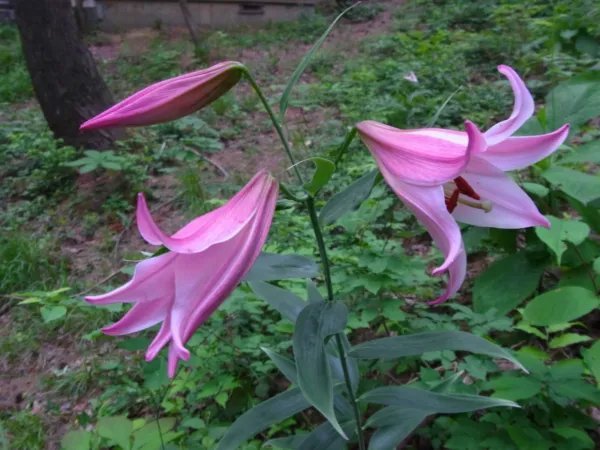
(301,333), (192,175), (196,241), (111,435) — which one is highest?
Result: (196,241)

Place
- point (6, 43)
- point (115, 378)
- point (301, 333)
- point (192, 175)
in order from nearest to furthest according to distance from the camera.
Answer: point (301, 333)
point (115, 378)
point (192, 175)
point (6, 43)

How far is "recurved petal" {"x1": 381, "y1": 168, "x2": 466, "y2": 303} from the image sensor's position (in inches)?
27.5

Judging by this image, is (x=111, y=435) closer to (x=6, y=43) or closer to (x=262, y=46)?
(x=262, y=46)

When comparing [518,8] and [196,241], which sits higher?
[196,241]

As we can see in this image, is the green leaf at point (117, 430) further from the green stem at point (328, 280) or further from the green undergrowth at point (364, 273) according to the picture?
the green stem at point (328, 280)

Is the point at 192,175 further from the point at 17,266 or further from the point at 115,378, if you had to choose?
the point at 115,378

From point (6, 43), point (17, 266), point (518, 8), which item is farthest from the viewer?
point (6, 43)

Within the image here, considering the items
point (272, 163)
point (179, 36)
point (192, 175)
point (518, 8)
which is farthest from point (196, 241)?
point (179, 36)

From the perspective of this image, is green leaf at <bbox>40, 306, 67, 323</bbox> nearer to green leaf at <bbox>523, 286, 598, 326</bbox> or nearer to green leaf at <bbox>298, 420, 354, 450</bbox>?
green leaf at <bbox>298, 420, 354, 450</bbox>

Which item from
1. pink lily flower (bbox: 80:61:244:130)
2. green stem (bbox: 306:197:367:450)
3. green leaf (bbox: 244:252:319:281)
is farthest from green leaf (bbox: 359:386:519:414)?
pink lily flower (bbox: 80:61:244:130)

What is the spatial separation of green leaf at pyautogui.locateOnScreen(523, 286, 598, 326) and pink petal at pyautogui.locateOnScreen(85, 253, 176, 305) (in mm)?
768

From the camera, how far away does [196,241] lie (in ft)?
2.30

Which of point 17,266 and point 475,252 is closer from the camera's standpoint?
point 475,252

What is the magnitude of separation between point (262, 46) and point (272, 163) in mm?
3751
